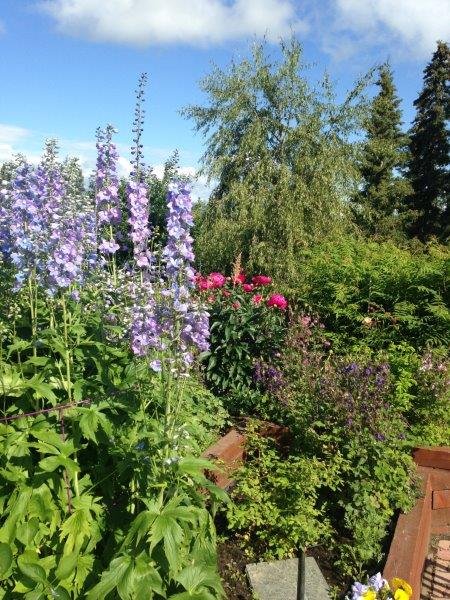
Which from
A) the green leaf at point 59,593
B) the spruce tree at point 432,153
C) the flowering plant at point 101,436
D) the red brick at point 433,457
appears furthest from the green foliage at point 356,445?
the spruce tree at point 432,153

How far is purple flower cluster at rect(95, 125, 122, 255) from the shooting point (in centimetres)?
316

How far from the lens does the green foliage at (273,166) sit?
10969 mm

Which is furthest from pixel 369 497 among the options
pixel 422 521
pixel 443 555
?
pixel 443 555

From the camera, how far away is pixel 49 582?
87.9 inches

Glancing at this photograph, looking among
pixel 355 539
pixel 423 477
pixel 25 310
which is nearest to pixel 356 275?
pixel 423 477

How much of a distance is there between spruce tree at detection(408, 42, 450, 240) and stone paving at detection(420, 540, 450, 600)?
24.3 meters

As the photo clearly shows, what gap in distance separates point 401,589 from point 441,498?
165 cm

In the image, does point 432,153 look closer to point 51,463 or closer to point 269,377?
point 269,377

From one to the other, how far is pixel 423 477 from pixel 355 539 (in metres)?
0.97

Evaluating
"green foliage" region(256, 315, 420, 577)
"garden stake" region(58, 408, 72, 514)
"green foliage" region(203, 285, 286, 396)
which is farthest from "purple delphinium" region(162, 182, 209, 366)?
"green foliage" region(203, 285, 286, 396)

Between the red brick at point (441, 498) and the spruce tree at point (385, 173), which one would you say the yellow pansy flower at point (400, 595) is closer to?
the red brick at point (441, 498)

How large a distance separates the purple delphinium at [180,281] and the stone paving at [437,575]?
2501 millimetres

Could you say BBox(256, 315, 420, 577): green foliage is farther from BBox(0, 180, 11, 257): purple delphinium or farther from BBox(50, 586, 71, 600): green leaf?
BBox(0, 180, 11, 257): purple delphinium

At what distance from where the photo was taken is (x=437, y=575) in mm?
3723
